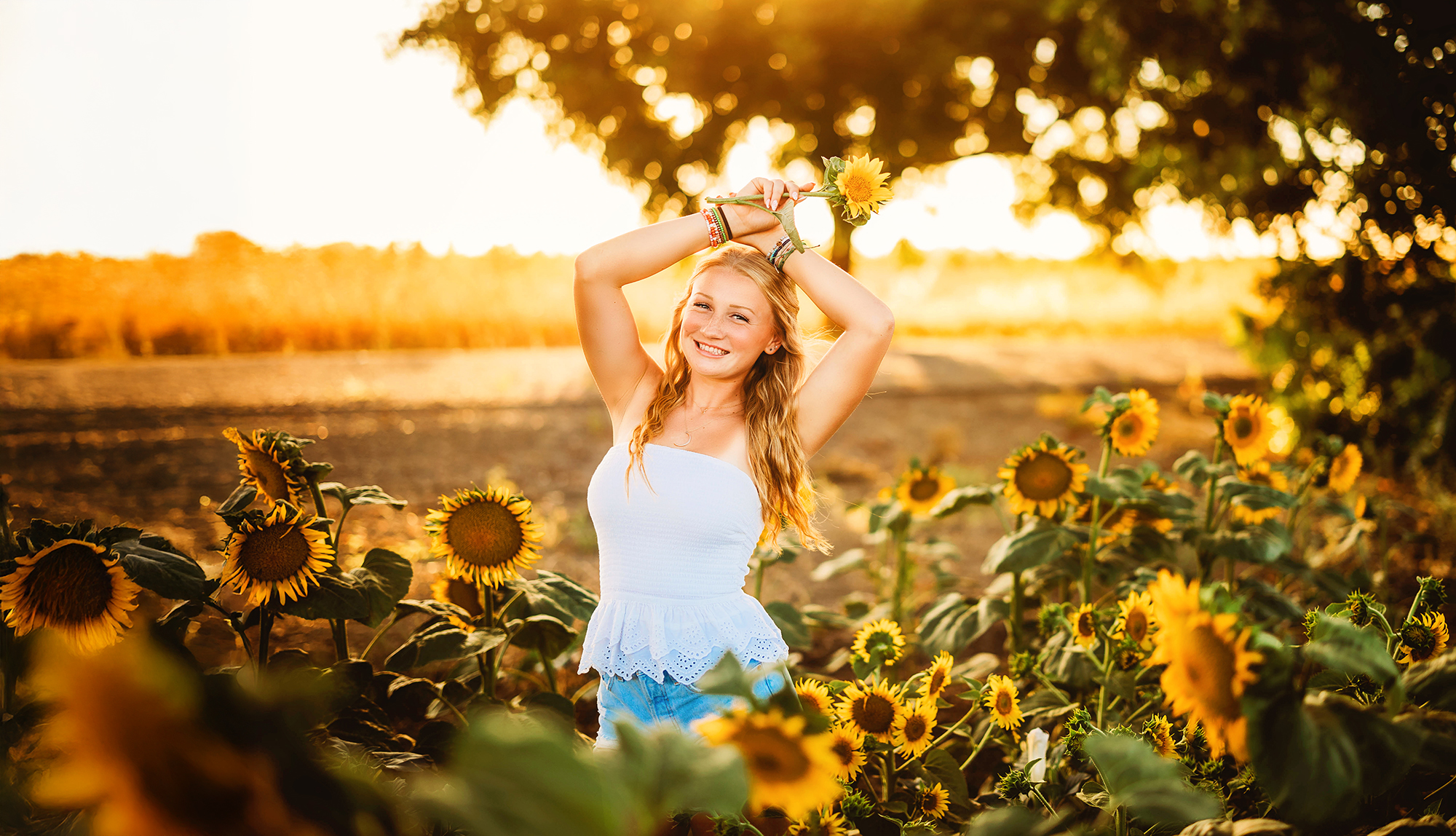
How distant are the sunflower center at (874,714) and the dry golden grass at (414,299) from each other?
0.96m

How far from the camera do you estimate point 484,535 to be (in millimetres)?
1677

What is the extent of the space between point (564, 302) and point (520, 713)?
23.3ft

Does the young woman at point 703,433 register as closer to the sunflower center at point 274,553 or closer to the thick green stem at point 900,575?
the sunflower center at point 274,553

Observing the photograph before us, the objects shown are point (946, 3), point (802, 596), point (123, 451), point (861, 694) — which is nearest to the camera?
point (861, 694)

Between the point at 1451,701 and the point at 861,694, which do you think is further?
the point at 861,694

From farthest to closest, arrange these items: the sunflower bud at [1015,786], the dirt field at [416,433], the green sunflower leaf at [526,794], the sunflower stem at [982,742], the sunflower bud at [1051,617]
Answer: the dirt field at [416,433] < the sunflower bud at [1051,617] < the sunflower stem at [982,742] < the sunflower bud at [1015,786] < the green sunflower leaf at [526,794]

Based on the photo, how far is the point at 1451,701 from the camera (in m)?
0.83

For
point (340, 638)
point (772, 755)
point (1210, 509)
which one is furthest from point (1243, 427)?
point (340, 638)

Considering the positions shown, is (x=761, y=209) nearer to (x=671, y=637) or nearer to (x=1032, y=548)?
(x=671, y=637)

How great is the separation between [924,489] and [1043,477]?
1.47 feet

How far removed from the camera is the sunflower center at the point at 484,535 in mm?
1675

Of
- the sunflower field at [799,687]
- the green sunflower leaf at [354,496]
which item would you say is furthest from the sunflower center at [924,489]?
the green sunflower leaf at [354,496]

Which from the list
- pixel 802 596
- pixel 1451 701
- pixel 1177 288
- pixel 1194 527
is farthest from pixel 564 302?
pixel 1177 288

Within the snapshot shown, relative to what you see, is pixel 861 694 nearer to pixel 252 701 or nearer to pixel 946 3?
pixel 252 701
